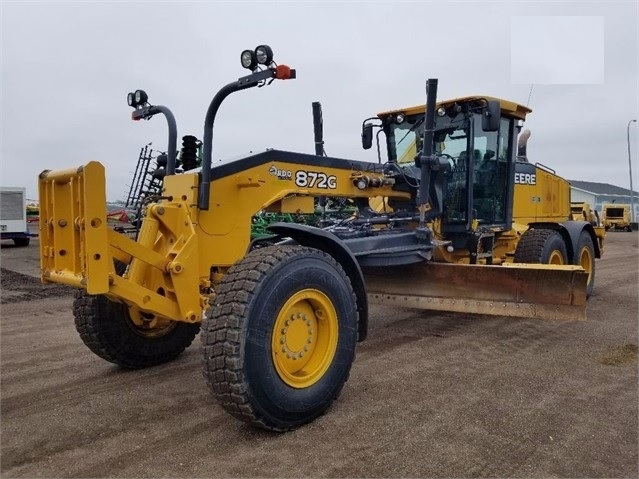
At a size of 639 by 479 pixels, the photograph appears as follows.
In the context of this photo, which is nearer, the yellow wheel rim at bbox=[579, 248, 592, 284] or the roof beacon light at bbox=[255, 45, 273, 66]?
the roof beacon light at bbox=[255, 45, 273, 66]

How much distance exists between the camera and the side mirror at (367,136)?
6879mm

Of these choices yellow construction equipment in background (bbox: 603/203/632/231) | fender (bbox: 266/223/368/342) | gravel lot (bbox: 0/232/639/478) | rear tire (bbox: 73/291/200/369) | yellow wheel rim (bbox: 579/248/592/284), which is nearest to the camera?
gravel lot (bbox: 0/232/639/478)

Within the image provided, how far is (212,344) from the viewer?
125 inches

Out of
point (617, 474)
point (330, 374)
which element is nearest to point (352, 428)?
point (330, 374)

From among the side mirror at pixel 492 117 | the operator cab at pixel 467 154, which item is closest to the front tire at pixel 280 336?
the operator cab at pixel 467 154

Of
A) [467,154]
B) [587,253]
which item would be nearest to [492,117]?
[467,154]

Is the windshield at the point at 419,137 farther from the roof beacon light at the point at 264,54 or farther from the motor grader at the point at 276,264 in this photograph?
the roof beacon light at the point at 264,54

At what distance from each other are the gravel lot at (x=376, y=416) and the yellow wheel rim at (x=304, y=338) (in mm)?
349

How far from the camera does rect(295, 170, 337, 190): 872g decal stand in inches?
185

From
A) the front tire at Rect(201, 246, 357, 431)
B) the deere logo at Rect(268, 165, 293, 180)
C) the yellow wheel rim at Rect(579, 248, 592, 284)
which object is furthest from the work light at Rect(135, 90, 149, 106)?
the yellow wheel rim at Rect(579, 248, 592, 284)

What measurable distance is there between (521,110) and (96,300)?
568cm

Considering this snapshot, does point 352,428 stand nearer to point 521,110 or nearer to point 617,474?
point 617,474

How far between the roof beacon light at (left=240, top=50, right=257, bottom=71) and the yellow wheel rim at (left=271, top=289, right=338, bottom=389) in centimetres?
153

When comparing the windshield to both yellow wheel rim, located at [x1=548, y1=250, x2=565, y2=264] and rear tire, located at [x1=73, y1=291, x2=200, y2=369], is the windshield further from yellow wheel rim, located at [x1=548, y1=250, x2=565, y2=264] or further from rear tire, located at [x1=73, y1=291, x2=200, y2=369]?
Result: rear tire, located at [x1=73, y1=291, x2=200, y2=369]
